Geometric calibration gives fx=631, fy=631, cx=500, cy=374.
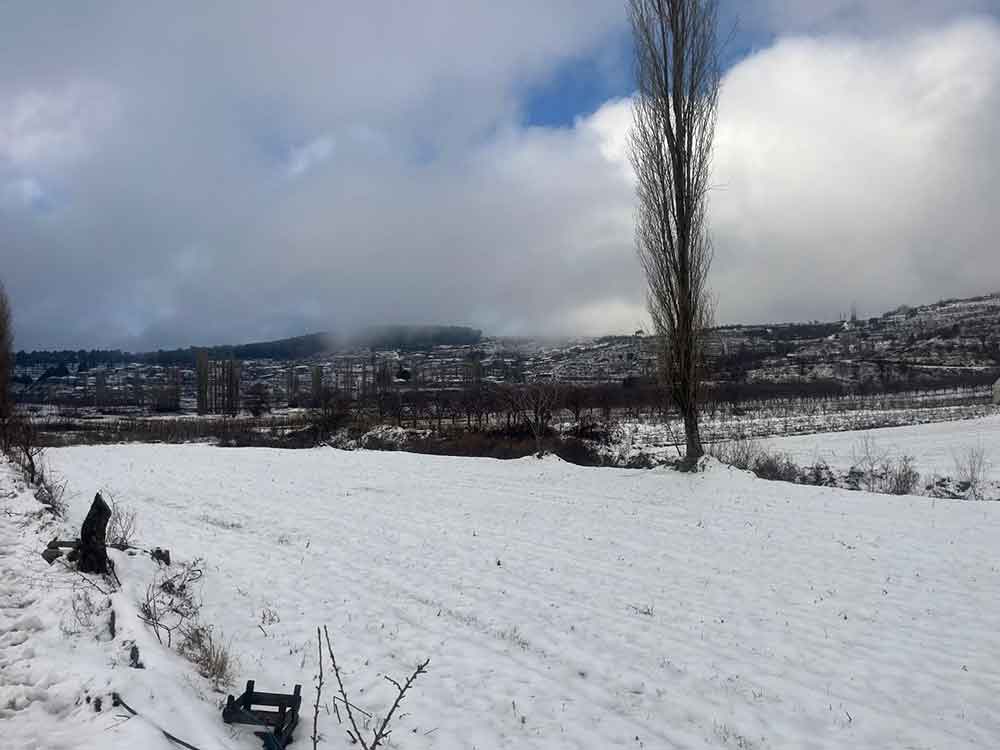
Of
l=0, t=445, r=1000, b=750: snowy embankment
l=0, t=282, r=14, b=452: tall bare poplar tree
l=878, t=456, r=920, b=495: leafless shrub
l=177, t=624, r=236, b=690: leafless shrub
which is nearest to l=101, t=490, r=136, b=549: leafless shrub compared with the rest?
l=0, t=445, r=1000, b=750: snowy embankment

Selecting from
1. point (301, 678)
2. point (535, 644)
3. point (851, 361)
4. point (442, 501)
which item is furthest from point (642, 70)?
point (851, 361)

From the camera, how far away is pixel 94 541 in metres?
6.93

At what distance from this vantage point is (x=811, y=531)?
32.9 ft

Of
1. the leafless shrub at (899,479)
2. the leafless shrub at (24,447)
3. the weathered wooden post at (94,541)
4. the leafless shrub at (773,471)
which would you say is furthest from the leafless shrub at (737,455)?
the leafless shrub at (24,447)

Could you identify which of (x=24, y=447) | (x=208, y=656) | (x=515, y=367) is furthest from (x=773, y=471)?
(x=515, y=367)

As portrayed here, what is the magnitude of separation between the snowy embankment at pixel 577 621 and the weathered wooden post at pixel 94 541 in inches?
12.9

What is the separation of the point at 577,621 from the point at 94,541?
5.33m

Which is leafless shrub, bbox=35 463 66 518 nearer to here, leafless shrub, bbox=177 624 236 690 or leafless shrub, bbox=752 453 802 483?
leafless shrub, bbox=177 624 236 690

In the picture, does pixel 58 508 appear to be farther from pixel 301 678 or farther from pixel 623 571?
pixel 623 571

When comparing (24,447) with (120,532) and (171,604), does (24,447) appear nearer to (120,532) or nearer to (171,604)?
(120,532)

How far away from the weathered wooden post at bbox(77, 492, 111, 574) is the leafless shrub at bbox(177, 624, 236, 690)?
1803mm

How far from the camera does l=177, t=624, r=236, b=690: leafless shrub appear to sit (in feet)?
16.3

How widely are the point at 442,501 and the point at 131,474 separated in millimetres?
10772

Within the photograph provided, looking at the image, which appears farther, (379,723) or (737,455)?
(737,455)
